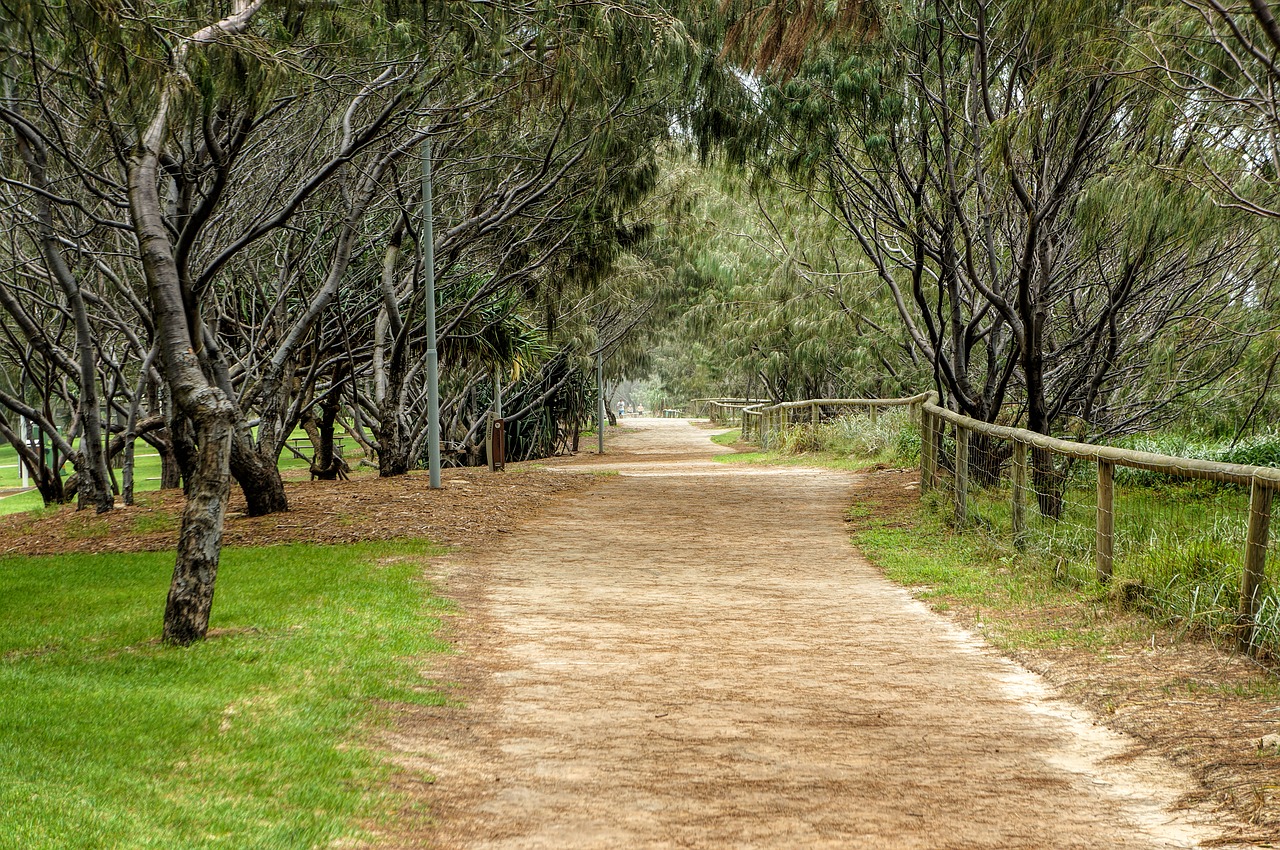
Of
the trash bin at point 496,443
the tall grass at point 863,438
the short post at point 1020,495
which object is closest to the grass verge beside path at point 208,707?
the short post at point 1020,495

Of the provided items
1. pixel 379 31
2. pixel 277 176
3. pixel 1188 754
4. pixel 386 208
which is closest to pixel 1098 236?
pixel 379 31

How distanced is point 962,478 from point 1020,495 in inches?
61.6

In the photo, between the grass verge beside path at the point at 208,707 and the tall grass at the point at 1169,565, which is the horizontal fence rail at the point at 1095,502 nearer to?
the tall grass at the point at 1169,565

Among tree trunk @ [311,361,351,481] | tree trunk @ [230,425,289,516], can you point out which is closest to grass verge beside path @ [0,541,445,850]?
tree trunk @ [230,425,289,516]

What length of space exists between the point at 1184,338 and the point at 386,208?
1170 cm

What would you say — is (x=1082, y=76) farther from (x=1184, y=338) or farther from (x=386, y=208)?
(x=386, y=208)

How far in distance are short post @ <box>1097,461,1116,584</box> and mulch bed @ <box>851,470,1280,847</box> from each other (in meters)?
0.32

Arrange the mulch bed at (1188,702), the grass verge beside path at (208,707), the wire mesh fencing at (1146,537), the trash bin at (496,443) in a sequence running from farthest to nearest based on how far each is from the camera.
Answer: the trash bin at (496,443) < the wire mesh fencing at (1146,537) < the mulch bed at (1188,702) < the grass verge beside path at (208,707)

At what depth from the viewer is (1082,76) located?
9781mm

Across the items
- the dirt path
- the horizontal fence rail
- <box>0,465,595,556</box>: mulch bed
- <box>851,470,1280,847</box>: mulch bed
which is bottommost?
the dirt path

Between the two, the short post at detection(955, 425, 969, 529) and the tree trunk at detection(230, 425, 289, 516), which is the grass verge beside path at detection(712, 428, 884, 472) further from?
the tree trunk at detection(230, 425, 289, 516)

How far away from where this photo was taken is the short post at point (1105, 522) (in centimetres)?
788

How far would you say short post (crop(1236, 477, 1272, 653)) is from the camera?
6.07m

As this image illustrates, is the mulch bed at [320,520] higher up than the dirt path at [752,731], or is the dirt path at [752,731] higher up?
the mulch bed at [320,520]
